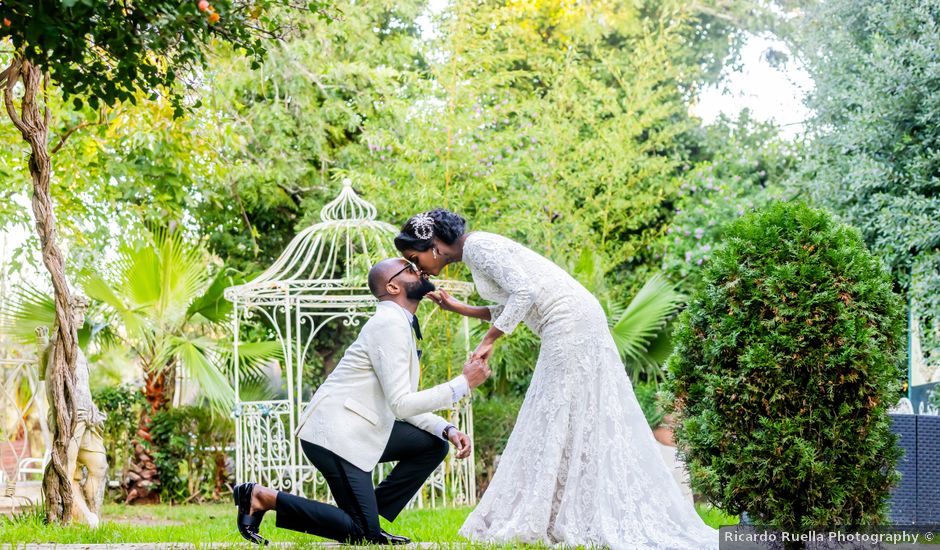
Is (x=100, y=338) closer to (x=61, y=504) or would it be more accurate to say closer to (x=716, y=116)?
(x=61, y=504)

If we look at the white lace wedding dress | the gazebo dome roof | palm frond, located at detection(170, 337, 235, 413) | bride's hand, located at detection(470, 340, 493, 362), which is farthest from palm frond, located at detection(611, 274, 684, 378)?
bride's hand, located at detection(470, 340, 493, 362)

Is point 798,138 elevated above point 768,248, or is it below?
above

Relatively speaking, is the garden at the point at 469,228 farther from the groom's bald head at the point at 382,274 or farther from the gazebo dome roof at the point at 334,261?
the groom's bald head at the point at 382,274

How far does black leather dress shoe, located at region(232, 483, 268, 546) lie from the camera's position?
433 cm

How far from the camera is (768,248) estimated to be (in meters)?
4.47

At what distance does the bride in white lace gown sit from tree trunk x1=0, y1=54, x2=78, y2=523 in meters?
2.20

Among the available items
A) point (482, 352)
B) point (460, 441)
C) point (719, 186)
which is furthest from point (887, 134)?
point (460, 441)

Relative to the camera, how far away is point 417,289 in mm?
4625

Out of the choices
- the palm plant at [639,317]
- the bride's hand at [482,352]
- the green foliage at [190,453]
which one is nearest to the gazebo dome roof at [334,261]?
the green foliage at [190,453]

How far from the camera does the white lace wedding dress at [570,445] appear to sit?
15.1ft

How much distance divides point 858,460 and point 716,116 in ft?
35.1

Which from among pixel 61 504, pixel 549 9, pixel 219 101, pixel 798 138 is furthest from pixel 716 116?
pixel 61 504

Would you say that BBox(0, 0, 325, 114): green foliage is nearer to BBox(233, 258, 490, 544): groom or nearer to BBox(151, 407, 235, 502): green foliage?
BBox(233, 258, 490, 544): groom

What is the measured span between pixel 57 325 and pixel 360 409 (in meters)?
2.30
